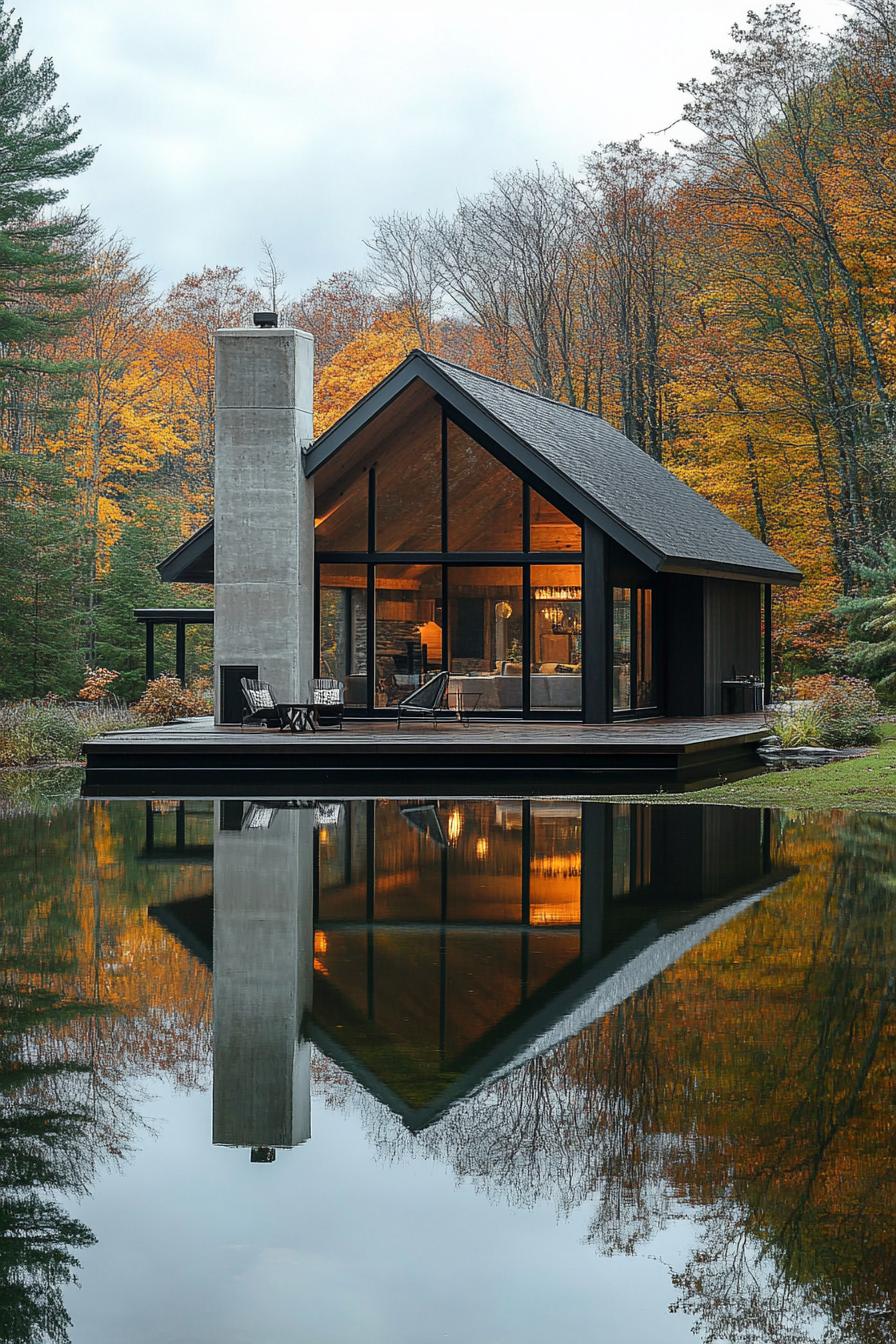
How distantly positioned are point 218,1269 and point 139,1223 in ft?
1.47

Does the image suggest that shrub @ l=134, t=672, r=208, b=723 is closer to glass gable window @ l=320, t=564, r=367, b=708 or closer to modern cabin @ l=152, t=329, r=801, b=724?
modern cabin @ l=152, t=329, r=801, b=724

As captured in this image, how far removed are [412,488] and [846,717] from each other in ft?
22.1

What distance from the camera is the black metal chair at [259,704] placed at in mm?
19438

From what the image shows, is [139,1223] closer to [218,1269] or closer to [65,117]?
[218,1269]

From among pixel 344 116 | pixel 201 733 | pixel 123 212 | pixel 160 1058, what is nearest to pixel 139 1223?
pixel 160 1058

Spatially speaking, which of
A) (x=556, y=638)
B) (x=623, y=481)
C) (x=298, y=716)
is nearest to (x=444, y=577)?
(x=556, y=638)

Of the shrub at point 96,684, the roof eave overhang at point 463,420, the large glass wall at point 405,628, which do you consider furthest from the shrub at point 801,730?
the shrub at point 96,684

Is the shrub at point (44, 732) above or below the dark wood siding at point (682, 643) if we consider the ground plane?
below

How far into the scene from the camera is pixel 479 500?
2080cm

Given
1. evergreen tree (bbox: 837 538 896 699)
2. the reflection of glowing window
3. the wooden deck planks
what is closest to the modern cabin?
the wooden deck planks

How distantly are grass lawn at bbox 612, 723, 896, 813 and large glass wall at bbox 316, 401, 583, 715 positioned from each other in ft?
14.5

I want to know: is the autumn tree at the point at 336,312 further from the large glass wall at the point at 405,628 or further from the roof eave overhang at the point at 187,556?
the large glass wall at the point at 405,628

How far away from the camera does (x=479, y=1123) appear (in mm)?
5164

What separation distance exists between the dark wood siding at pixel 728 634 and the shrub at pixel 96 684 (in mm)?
11167
